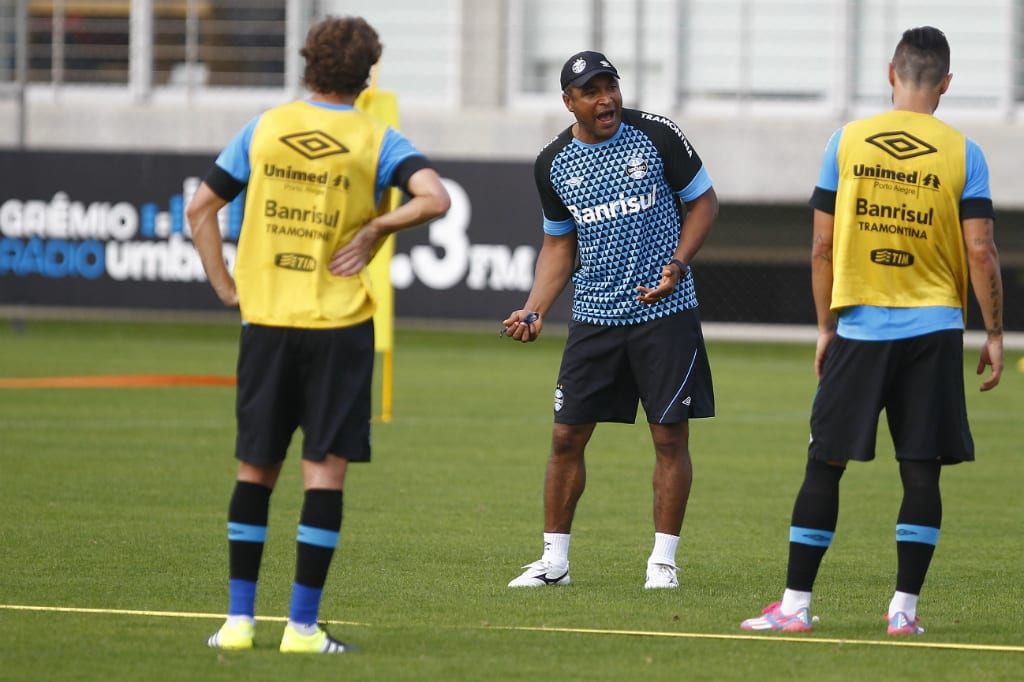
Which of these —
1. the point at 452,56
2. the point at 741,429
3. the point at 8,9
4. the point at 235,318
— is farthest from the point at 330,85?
the point at 8,9

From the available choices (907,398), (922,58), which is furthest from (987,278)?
(922,58)

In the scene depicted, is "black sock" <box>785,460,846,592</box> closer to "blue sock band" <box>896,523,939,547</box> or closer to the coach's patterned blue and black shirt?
"blue sock band" <box>896,523,939,547</box>

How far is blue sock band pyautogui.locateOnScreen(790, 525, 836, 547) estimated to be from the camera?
5578 millimetres

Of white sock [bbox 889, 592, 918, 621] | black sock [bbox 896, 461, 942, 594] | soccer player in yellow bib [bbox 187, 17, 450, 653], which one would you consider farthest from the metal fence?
white sock [bbox 889, 592, 918, 621]

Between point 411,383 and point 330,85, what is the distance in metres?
11.0

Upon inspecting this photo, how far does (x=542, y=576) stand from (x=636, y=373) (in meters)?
0.87

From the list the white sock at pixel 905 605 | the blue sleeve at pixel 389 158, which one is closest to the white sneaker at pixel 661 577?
the white sock at pixel 905 605

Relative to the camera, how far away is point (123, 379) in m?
15.6

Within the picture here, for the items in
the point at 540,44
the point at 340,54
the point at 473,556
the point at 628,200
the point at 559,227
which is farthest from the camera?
the point at 540,44

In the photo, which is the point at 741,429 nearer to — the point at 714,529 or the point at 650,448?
the point at 650,448

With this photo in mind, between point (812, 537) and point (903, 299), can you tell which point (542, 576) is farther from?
point (903, 299)

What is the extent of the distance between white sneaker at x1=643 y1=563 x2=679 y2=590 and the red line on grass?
30.7 feet

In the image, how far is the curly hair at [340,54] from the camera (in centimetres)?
502

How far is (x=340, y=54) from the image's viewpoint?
503 cm
